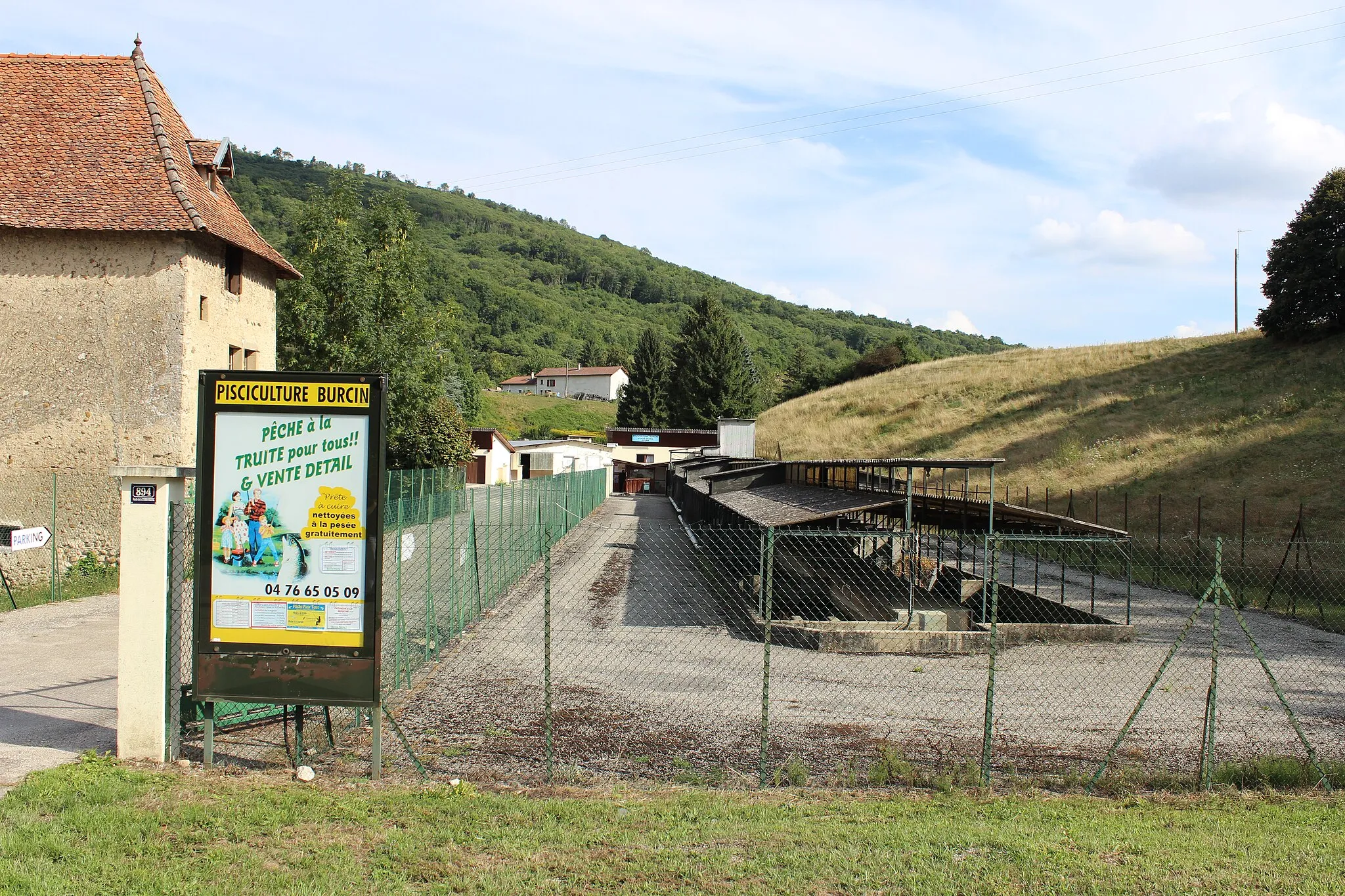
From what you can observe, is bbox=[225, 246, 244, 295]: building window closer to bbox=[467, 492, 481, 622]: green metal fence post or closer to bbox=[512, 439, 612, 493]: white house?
bbox=[467, 492, 481, 622]: green metal fence post

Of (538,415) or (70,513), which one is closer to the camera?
(70,513)

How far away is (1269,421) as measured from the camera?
4031 cm

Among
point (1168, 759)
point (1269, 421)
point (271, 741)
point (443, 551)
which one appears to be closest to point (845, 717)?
point (1168, 759)

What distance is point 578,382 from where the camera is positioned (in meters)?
130

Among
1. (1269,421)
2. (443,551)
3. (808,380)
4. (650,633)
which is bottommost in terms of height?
(650,633)

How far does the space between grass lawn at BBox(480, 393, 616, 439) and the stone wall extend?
68850 millimetres

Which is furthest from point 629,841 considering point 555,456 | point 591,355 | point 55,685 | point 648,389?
point 591,355

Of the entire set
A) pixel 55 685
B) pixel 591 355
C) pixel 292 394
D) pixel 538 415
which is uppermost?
pixel 591 355

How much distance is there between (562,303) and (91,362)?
5709 inches

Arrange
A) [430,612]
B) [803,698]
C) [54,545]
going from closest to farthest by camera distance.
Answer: [803,698] → [430,612] → [54,545]

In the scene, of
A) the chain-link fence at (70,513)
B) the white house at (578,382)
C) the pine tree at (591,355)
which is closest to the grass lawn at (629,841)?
the chain-link fence at (70,513)

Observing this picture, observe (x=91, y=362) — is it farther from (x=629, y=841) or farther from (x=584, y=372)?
(x=584, y=372)

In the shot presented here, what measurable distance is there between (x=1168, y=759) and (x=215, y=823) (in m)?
7.39

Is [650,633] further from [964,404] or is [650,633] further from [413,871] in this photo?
[964,404]
